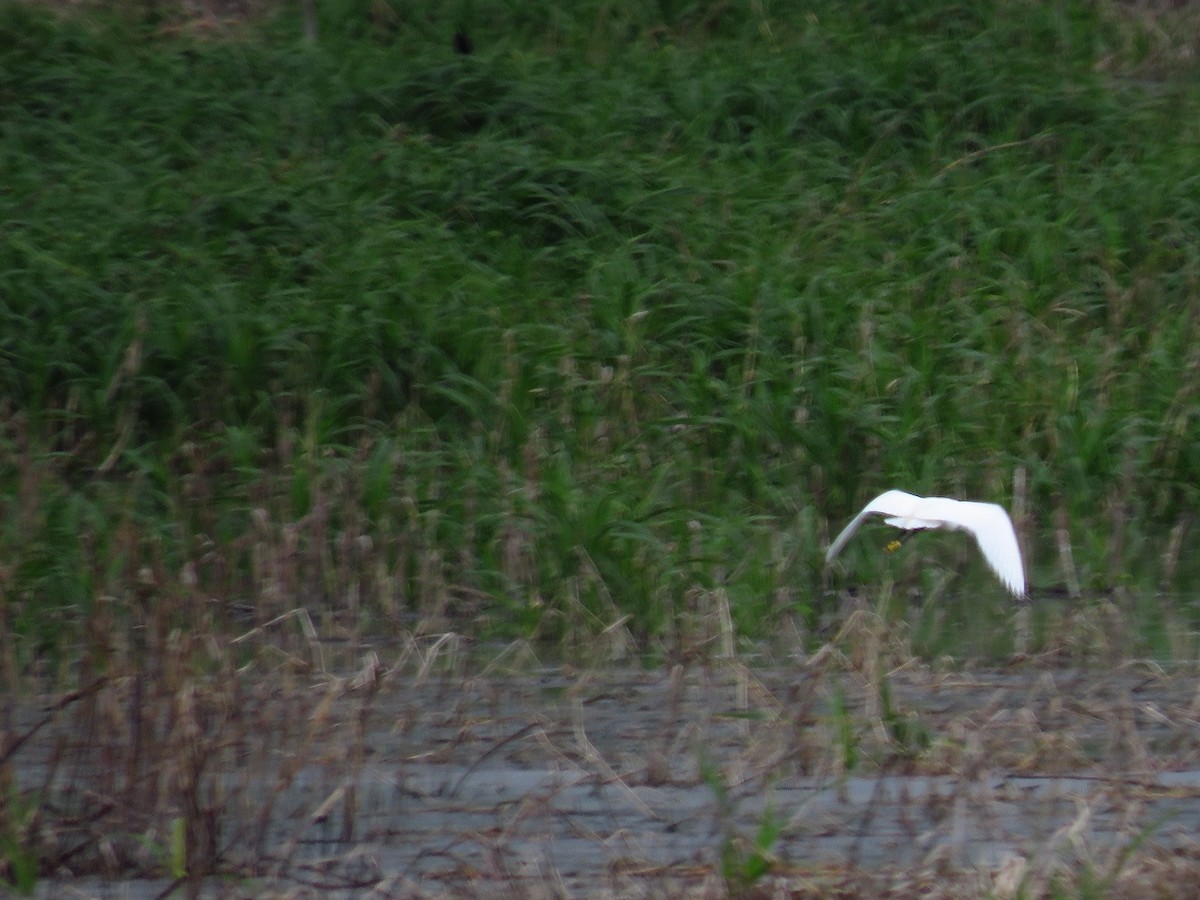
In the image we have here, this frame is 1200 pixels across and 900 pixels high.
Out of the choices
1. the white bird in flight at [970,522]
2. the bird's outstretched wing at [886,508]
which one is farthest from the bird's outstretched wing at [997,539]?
the bird's outstretched wing at [886,508]

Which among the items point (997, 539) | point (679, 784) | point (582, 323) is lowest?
point (679, 784)

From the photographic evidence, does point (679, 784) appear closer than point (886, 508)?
Yes

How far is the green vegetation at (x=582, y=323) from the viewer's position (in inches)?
182

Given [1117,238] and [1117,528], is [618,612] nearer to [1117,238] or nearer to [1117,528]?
[1117,528]

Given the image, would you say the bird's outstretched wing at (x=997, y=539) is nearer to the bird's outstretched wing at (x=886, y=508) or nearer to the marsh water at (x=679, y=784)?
the bird's outstretched wing at (x=886, y=508)

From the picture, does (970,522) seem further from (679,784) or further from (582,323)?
(582,323)

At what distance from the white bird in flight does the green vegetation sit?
0.19 meters

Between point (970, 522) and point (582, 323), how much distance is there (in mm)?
2054

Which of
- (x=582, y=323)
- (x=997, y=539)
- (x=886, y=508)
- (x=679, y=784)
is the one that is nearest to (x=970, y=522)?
(x=997, y=539)

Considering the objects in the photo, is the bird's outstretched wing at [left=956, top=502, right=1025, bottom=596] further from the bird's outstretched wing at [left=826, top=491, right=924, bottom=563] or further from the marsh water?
the marsh water

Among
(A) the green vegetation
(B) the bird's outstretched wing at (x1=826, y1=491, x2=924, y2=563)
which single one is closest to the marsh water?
(A) the green vegetation

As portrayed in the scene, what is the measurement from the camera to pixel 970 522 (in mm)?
4402

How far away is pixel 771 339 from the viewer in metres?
5.99

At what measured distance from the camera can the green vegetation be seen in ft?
15.2
